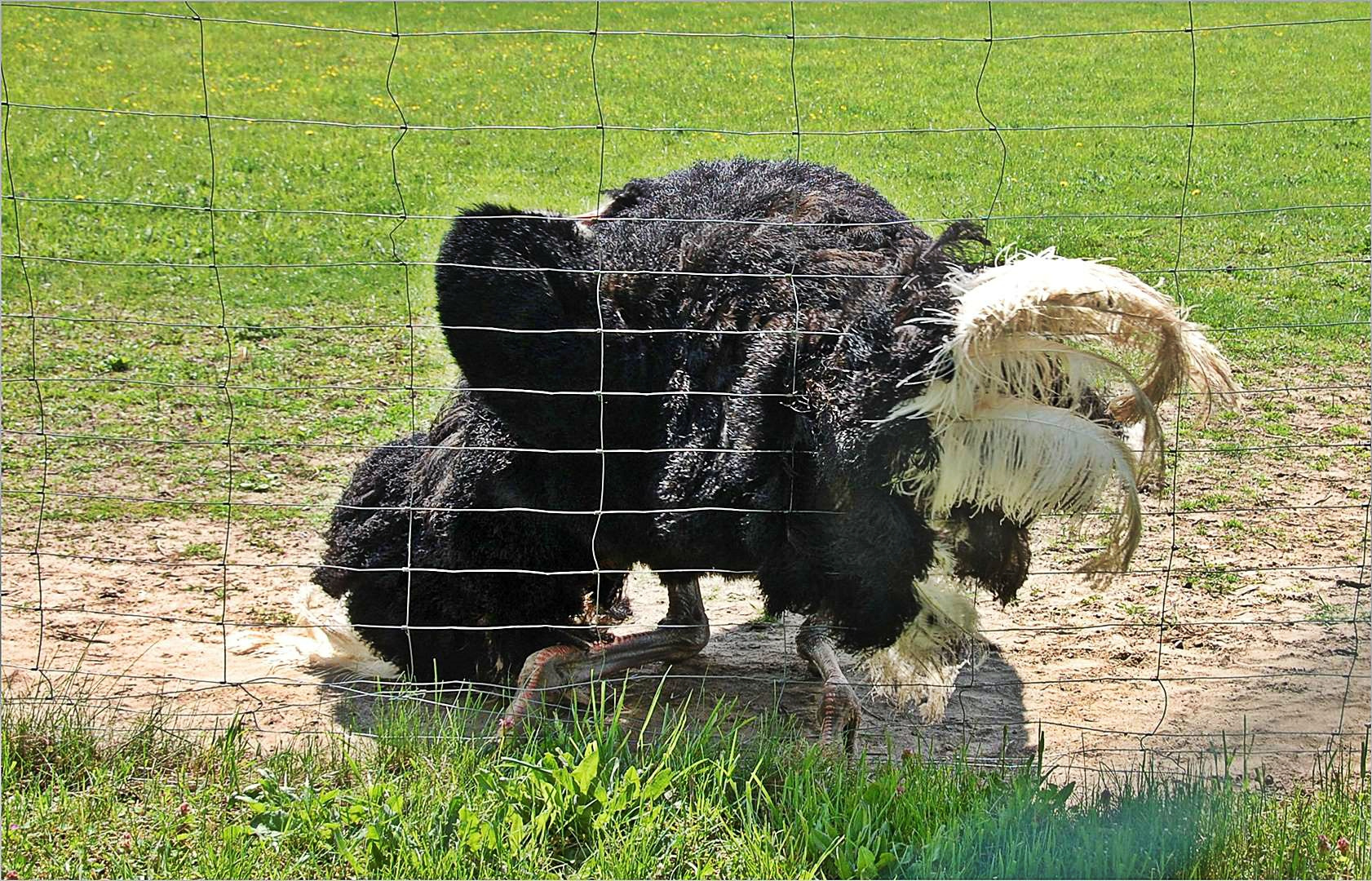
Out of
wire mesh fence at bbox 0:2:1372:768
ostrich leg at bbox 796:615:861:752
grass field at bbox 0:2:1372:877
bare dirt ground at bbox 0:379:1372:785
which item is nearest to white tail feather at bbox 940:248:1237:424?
wire mesh fence at bbox 0:2:1372:768

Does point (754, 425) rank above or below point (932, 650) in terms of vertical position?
above

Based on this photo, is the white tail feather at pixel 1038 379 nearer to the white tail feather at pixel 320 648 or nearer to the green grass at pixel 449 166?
the white tail feather at pixel 320 648

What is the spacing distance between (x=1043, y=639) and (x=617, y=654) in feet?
5.04

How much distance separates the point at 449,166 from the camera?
9883 mm

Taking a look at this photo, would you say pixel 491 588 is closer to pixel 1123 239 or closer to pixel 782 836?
pixel 782 836

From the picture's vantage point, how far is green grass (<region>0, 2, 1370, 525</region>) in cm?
625

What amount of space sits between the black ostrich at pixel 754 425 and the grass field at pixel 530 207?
0.89ft

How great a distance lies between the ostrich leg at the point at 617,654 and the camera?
3.86 meters

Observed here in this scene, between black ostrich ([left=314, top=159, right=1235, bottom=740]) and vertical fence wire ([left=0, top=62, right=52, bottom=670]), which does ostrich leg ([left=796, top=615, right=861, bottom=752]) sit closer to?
black ostrich ([left=314, top=159, right=1235, bottom=740])

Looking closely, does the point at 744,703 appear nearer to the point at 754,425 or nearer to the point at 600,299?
the point at 754,425

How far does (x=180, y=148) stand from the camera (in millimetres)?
10602

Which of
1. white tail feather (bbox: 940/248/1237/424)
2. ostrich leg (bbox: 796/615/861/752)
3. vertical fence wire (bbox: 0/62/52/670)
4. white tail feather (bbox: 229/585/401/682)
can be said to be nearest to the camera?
white tail feather (bbox: 940/248/1237/424)

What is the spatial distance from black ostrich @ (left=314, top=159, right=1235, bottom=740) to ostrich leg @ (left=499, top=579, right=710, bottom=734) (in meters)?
0.01

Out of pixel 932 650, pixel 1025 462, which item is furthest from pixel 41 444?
pixel 1025 462
